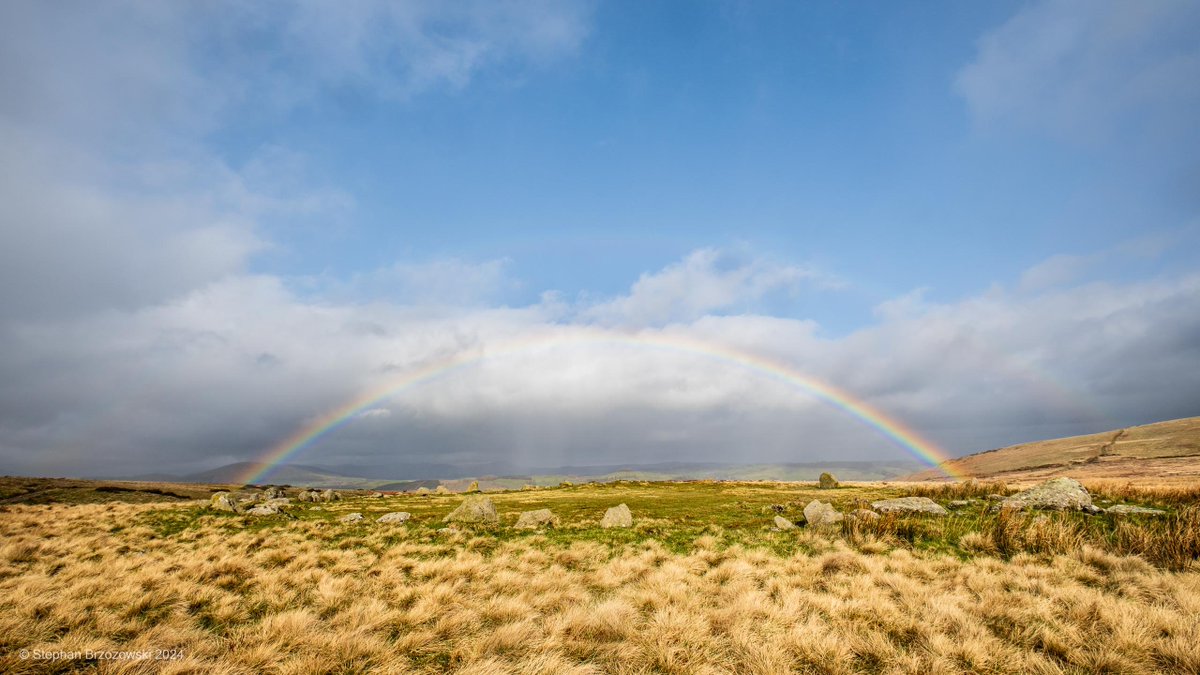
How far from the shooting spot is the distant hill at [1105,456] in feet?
192

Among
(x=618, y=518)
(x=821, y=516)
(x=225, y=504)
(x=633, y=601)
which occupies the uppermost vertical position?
(x=633, y=601)

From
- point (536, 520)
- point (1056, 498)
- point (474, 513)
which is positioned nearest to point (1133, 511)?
point (1056, 498)

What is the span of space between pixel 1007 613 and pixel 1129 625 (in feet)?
5.30

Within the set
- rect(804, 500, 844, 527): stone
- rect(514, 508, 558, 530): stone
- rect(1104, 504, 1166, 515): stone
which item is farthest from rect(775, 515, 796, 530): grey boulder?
rect(1104, 504, 1166, 515): stone

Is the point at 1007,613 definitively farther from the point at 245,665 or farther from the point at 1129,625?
the point at 245,665

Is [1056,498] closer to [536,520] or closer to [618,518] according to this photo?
[618,518]

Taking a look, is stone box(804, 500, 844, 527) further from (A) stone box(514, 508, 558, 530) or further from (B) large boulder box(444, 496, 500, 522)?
(B) large boulder box(444, 496, 500, 522)

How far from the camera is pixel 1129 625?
7.79 meters

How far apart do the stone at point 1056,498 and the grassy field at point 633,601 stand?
2428mm

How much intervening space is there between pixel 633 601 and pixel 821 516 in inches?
487

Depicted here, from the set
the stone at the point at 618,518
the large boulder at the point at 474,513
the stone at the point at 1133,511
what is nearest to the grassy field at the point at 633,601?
the stone at the point at 1133,511

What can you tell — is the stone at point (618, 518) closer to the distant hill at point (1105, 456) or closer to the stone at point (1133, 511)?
the stone at point (1133, 511)

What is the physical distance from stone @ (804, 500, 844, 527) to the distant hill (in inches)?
2098

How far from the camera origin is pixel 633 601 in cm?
1024
